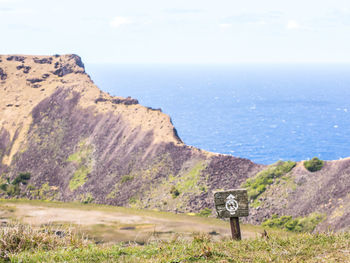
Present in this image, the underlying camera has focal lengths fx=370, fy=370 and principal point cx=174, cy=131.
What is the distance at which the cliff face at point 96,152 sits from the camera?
69.1 meters

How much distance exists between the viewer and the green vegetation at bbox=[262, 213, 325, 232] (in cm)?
5333

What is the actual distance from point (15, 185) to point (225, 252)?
2983 inches

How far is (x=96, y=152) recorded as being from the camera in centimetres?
8338

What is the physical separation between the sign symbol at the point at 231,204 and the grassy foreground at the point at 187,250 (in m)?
1.26

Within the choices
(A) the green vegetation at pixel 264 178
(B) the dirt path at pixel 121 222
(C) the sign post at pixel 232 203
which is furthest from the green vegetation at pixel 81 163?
(C) the sign post at pixel 232 203

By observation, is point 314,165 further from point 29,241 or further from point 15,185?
point 15,185

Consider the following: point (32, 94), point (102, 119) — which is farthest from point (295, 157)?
point (32, 94)

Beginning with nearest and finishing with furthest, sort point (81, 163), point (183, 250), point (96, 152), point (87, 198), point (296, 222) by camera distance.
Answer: point (183, 250), point (296, 222), point (87, 198), point (81, 163), point (96, 152)

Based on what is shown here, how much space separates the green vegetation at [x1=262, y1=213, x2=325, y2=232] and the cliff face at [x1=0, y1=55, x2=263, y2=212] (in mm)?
11240

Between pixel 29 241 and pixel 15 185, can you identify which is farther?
pixel 15 185

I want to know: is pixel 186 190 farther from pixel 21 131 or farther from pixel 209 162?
pixel 21 131

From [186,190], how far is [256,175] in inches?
509

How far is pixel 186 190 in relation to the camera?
222 feet

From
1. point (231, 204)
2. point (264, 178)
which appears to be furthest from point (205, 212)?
point (231, 204)
